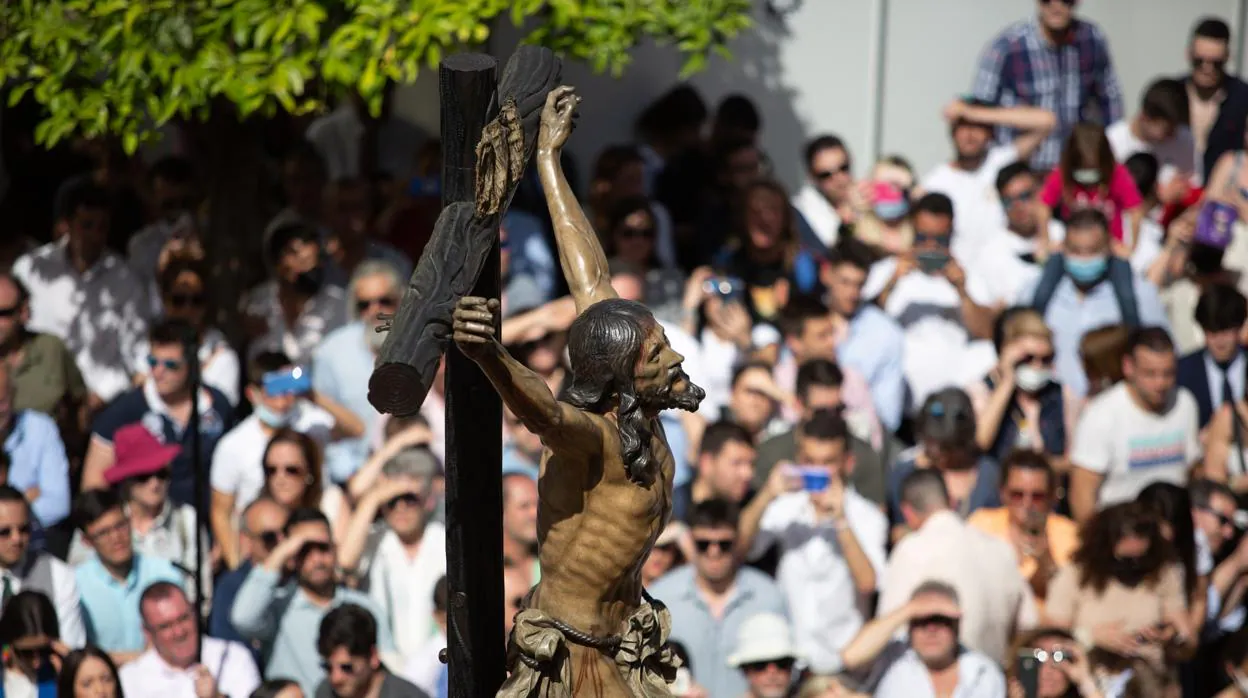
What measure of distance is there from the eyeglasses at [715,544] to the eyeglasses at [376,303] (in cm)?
194

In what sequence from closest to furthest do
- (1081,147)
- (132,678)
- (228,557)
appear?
(132,678)
(228,557)
(1081,147)

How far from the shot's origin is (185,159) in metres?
11.3

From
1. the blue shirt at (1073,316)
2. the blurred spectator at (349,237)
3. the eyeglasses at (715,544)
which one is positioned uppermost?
the blurred spectator at (349,237)

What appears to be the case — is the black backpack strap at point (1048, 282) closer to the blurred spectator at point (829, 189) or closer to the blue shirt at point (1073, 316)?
the blue shirt at point (1073, 316)

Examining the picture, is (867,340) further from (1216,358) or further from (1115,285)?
(1216,358)

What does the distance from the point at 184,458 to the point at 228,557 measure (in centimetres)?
50

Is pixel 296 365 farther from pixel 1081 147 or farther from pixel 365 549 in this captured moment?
pixel 1081 147

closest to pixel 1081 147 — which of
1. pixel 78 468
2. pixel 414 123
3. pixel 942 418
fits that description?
pixel 942 418

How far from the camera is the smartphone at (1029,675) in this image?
27.8ft

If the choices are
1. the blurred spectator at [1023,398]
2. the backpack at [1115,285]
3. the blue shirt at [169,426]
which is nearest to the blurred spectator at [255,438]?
the blue shirt at [169,426]

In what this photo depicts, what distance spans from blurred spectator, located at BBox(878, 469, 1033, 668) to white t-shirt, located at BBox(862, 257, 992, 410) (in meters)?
1.34

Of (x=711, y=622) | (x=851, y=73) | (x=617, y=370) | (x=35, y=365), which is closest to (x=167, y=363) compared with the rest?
(x=35, y=365)

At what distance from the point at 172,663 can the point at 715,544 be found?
2080mm

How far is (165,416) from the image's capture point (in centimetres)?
954
